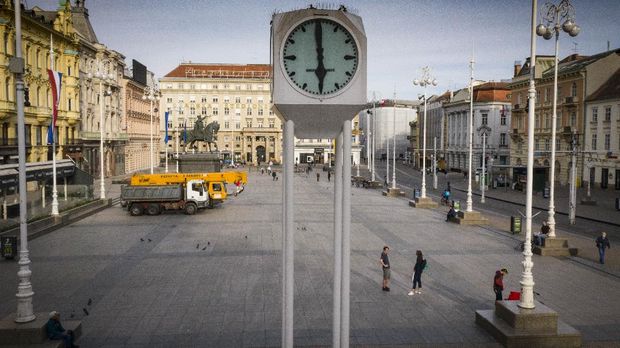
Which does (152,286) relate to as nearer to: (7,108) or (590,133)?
(7,108)

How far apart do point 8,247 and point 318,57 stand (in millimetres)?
17410

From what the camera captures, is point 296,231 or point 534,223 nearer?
point 296,231

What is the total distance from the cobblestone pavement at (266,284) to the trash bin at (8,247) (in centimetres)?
32

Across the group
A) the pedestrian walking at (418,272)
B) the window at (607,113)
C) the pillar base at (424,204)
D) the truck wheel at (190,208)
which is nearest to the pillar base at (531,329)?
the pedestrian walking at (418,272)

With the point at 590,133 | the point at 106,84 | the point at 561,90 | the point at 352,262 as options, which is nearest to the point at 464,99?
the point at 561,90

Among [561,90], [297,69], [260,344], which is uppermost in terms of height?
[561,90]

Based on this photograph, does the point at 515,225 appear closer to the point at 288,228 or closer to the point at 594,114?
the point at 288,228

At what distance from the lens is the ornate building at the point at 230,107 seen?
111 m

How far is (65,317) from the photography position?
43.8ft

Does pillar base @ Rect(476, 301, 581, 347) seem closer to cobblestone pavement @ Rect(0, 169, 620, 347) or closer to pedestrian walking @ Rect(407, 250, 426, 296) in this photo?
cobblestone pavement @ Rect(0, 169, 620, 347)

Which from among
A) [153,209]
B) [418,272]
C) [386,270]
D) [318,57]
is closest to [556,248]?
[418,272]

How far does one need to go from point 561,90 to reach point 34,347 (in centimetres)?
6075

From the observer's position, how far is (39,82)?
45.9 metres

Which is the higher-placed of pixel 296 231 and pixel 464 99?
pixel 464 99
